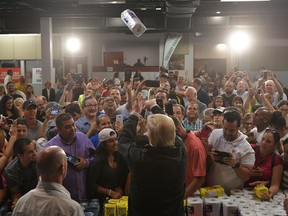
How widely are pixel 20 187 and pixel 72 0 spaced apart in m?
6.62

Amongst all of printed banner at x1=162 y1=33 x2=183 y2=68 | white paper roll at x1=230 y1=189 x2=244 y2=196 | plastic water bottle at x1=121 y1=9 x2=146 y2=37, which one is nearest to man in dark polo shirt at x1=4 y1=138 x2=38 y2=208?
white paper roll at x1=230 y1=189 x2=244 y2=196

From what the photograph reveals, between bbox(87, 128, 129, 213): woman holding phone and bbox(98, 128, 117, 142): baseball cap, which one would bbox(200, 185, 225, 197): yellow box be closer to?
bbox(87, 128, 129, 213): woman holding phone

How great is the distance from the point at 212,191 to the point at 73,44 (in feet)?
41.8

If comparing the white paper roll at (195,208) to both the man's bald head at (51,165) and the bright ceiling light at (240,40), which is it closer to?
the man's bald head at (51,165)

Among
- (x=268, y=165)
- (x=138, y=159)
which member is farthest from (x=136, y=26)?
(x=138, y=159)

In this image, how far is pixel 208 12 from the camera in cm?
981

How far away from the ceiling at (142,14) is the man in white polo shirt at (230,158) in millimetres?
4774

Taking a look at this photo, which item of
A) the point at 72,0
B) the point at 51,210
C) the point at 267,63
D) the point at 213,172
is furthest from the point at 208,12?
the point at 51,210

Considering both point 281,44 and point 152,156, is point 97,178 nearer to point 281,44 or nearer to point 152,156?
point 152,156

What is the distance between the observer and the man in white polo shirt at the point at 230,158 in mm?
3205

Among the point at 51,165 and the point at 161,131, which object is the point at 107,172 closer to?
the point at 161,131

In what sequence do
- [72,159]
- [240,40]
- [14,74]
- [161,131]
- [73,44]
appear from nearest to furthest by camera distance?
[161,131], [72,159], [14,74], [240,40], [73,44]

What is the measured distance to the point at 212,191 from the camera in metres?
3.12

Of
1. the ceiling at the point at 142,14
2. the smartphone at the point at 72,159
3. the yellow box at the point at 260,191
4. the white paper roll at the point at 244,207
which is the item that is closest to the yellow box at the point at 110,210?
the smartphone at the point at 72,159
